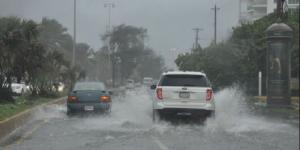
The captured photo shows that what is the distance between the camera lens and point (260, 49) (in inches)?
1940

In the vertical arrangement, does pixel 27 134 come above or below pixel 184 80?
below

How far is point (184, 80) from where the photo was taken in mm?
20250

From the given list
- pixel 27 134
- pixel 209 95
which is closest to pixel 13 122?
pixel 27 134

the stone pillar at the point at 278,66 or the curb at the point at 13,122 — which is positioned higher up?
the stone pillar at the point at 278,66

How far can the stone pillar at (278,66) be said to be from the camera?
2883 centimetres

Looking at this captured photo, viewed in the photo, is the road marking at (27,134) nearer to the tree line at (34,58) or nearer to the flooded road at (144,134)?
the flooded road at (144,134)

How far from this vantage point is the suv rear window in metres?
20.1

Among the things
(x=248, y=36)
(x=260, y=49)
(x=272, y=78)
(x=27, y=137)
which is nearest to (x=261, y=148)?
(x=27, y=137)

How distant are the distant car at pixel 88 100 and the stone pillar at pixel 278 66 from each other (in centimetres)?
890

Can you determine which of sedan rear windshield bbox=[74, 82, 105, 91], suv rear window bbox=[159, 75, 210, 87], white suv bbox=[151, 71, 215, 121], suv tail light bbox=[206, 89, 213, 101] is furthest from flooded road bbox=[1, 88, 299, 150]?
suv rear window bbox=[159, 75, 210, 87]

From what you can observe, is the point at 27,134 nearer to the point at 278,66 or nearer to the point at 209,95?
the point at 209,95

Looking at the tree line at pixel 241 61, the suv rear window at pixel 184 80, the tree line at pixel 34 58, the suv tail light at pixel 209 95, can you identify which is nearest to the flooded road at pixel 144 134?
the suv tail light at pixel 209 95

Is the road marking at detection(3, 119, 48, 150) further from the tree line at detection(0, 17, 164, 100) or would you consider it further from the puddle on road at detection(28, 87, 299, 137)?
the tree line at detection(0, 17, 164, 100)

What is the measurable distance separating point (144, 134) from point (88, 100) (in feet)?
23.3
